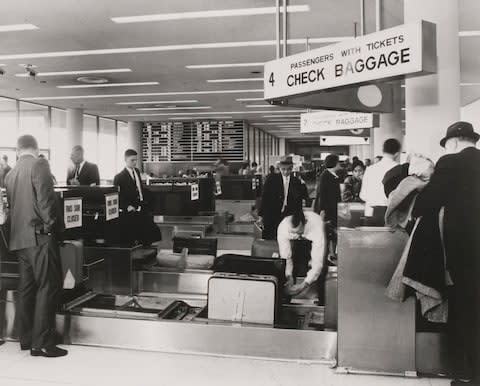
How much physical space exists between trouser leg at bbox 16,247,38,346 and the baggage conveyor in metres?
0.23

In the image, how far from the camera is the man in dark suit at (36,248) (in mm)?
3672

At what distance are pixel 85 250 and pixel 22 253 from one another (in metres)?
1.87

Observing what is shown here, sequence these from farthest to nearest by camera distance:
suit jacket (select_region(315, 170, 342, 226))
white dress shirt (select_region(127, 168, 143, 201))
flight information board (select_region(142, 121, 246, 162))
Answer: flight information board (select_region(142, 121, 246, 162)), suit jacket (select_region(315, 170, 342, 226)), white dress shirt (select_region(127, 168, 143, 201))

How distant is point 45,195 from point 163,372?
1.56 meters

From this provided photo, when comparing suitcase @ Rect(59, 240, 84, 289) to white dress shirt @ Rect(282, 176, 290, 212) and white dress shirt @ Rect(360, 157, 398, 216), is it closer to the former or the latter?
white dress shirt @ Rect(282, 176, 290, 212)

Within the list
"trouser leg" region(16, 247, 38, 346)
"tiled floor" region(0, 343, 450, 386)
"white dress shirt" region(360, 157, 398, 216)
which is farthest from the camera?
"white dress shirt" region(360, 157, 398, 216)

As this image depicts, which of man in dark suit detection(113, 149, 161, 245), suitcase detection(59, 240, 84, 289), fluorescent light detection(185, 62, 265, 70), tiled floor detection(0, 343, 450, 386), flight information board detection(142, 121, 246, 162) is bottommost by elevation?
tiled floor detection(0, 343, 450, 386)

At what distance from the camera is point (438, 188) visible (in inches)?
118

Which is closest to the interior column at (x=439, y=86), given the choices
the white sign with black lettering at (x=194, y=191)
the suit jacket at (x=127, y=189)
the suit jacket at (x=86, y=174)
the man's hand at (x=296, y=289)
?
the man's hand at (x=296, y=289)

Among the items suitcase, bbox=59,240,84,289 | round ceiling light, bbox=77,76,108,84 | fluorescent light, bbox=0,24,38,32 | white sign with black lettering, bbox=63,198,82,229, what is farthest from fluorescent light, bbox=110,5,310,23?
round ceiling light, bbox=77,76,108,84

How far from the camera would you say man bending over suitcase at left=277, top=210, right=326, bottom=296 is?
4137 mm

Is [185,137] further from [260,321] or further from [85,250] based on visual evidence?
[260,321]

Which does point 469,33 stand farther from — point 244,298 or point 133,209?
point 244,298

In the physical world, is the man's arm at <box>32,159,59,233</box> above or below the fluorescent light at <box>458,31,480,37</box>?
below
